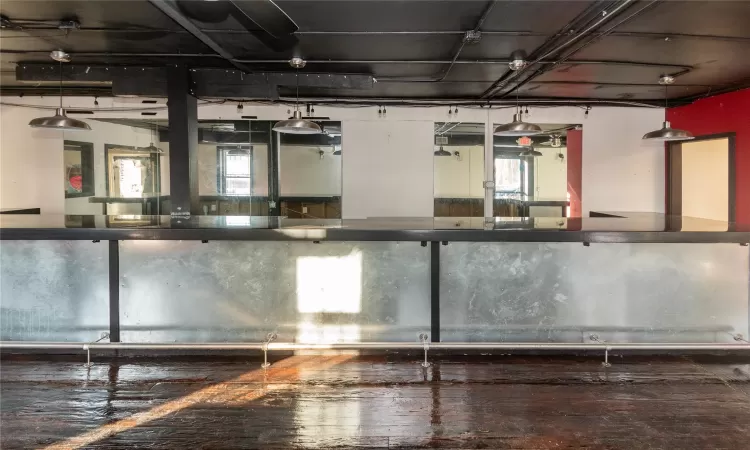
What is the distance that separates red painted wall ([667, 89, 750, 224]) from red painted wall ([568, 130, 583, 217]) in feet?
5.40

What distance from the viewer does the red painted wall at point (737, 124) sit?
6.30m

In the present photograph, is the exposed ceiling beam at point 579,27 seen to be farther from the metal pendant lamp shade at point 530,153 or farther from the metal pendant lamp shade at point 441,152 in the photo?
the metal pendant lamp shade at point 530,153

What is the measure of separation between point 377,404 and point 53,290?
2281 mm

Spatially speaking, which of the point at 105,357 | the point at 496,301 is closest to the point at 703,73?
the point at 496,301

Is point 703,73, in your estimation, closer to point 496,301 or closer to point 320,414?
point 496,301

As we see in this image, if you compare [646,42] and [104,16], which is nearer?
[104,16]

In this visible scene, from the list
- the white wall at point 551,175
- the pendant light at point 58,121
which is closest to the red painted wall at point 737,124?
the white wall at point 551,175

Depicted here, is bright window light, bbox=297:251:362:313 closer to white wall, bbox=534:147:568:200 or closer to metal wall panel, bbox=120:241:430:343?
metal wall panel, bbox=120:241:430:343

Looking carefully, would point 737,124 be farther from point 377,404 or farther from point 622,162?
point 377,404

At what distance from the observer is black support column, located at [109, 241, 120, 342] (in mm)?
3123

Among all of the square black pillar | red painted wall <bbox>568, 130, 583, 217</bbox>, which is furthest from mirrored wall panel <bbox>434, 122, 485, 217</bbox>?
the square black pillar

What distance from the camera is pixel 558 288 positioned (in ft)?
10.3

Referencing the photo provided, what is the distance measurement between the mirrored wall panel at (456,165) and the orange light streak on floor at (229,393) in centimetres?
517

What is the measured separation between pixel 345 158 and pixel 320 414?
5864mm
